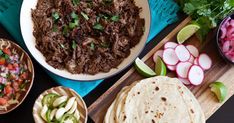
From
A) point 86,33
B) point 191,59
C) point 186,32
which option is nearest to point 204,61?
point 191,59

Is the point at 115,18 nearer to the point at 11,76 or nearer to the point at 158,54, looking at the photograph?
the point at 158,54

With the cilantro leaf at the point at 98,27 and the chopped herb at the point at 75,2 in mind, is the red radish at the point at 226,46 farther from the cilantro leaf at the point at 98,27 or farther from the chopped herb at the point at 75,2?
the chopped herb at the point at 75,2

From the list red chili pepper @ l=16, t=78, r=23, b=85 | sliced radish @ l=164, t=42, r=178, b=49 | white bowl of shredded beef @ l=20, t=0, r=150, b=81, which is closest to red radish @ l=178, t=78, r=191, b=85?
sliced radish @ l=164, t=42, r=178, b=49

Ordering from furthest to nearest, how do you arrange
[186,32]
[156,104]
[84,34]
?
[186,32], [84,34], [156,104]

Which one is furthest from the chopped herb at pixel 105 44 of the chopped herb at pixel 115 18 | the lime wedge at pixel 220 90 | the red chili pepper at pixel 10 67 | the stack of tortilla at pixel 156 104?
the lime wedge at pixel 220 90

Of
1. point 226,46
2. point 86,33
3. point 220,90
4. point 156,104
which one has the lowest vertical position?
point 220,90

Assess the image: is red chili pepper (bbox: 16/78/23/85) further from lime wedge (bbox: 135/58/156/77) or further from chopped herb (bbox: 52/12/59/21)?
lime wedge (bbox: 135/58/156/77)
